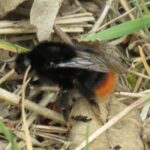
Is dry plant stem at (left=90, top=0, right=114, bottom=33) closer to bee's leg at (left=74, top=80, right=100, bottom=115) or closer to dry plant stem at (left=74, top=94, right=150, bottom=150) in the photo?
bee's leg at (left=74, top=80, right=100, bottom=115)

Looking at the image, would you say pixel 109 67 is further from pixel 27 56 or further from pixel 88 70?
pixel 27 56

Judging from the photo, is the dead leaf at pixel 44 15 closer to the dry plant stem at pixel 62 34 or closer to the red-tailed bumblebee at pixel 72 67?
the dry plant stem at pixel 62 34

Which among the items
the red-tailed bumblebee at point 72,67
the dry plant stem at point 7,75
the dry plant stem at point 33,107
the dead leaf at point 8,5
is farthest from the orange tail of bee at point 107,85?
the dead leaf at point 8,5

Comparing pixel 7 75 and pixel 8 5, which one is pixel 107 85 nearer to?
pixel 7 75

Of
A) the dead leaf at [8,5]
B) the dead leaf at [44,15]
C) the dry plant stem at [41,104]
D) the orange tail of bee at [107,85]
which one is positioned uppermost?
the dead leaf at [8,5]

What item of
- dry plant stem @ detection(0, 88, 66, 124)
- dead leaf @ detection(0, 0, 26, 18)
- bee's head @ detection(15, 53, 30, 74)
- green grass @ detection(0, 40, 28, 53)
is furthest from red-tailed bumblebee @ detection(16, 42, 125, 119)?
dead leaf @ detection(0, 0, 26, 18)

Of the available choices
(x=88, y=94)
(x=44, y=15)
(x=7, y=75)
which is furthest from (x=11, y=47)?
(x=88, y=94)
